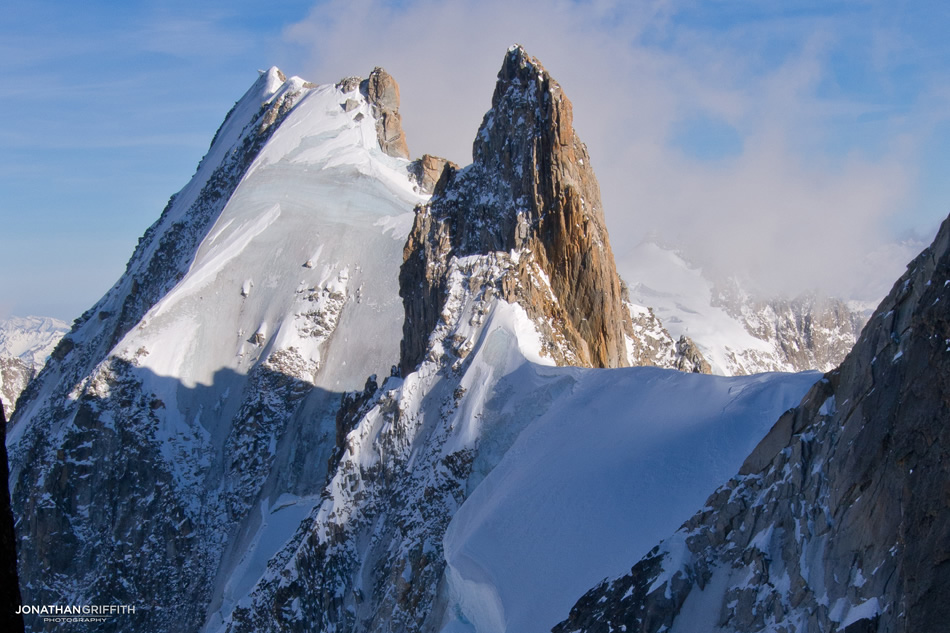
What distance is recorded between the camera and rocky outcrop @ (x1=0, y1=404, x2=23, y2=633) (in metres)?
4.49

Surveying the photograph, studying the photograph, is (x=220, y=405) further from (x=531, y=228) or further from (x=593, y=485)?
(x=593, y=485)

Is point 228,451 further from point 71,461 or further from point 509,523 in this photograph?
point 509,523

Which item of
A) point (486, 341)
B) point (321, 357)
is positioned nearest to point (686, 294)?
point (321, 357)

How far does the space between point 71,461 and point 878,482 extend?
166 feet

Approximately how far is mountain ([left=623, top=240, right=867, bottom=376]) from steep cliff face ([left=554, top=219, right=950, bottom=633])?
101 m

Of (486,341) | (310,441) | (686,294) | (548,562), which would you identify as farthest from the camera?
(686,294)

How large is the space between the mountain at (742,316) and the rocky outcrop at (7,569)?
114m

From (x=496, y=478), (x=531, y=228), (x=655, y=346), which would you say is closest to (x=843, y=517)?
(x=496, y=478)

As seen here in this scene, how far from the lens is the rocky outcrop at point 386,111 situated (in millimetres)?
73562

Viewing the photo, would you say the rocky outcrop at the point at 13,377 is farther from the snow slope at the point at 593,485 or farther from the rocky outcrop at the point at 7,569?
the rocky outcrop at the point at 7,569

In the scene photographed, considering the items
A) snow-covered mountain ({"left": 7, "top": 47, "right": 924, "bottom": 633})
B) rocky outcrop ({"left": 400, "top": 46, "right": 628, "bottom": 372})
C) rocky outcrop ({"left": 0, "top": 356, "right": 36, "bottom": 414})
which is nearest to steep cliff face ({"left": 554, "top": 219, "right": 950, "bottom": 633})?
snow-covered mountain ({"left": 7, "top": 47, "right": 924, "bottom": 633})

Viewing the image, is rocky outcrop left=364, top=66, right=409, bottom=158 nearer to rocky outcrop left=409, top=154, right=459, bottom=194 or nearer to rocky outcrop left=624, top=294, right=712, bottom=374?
rocky outcrop left=409, top=154, right=459, bottom=194

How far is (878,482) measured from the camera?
11.8 meters

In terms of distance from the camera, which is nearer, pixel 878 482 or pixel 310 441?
pixel 878 482
